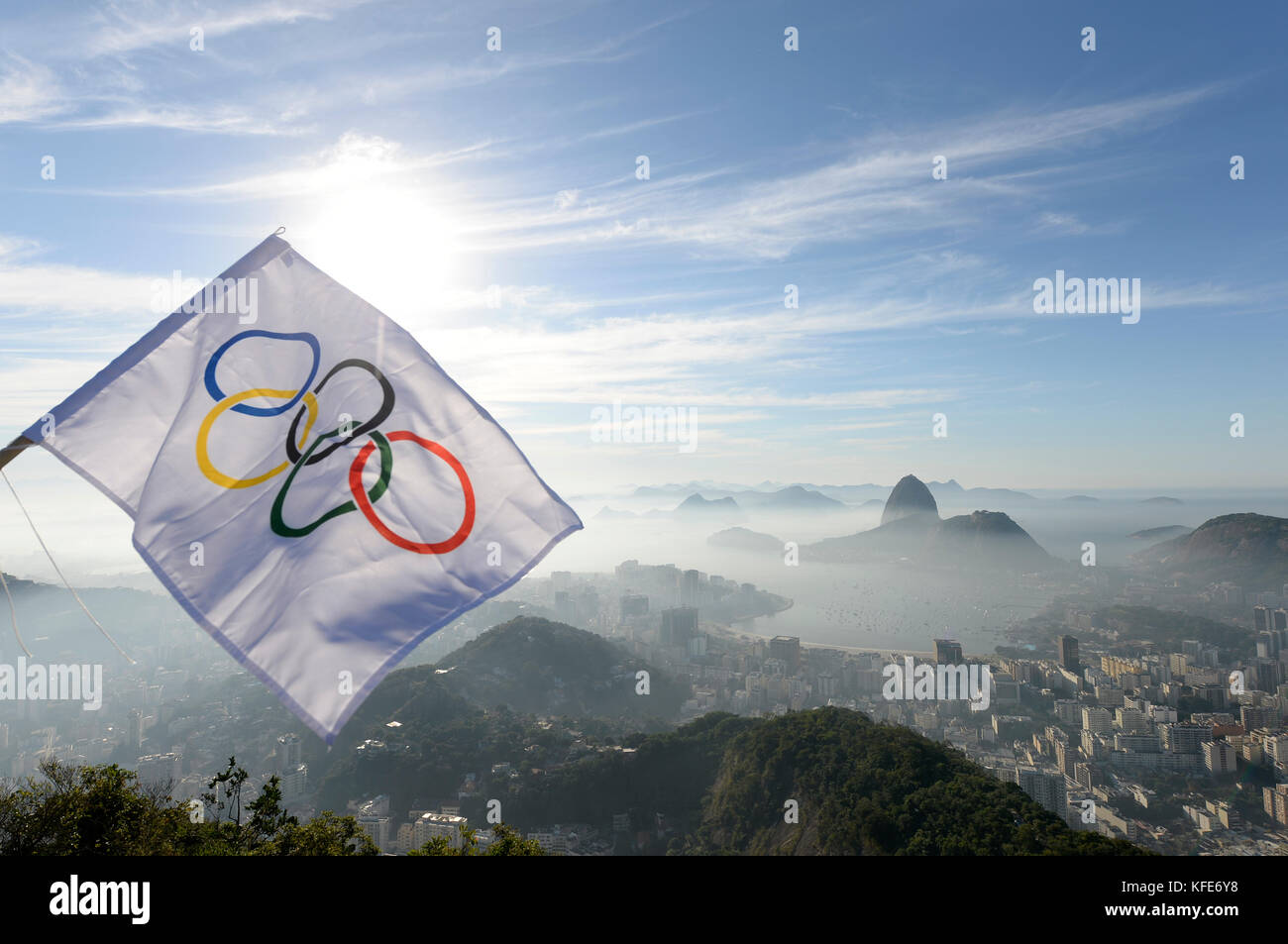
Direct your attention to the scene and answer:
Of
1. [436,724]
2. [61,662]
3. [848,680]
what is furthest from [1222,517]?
[61,662]

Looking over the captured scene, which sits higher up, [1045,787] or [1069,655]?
[1045,787]

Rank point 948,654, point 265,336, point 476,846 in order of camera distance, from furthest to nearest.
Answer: point 948,654
point 476,846
point 265,336

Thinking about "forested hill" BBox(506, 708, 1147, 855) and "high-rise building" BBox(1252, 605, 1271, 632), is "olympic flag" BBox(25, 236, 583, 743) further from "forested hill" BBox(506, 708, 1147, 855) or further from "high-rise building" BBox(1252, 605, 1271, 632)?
"high-rise building" BBox(1252, 605, 1271, 632)

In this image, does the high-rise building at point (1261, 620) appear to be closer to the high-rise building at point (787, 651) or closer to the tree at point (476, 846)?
the high-rise building at point (787, 651)

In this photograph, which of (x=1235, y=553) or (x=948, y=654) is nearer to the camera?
(x=948, y=654)

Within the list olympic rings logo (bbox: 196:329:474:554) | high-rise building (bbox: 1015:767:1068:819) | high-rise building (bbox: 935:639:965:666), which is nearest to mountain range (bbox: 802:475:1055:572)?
high-rise building (bbox: 935:639:965:666)

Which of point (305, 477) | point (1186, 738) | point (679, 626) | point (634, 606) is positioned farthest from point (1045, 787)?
point (634, 606)

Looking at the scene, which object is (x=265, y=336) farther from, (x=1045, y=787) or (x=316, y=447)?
(x=1045, y=787)
